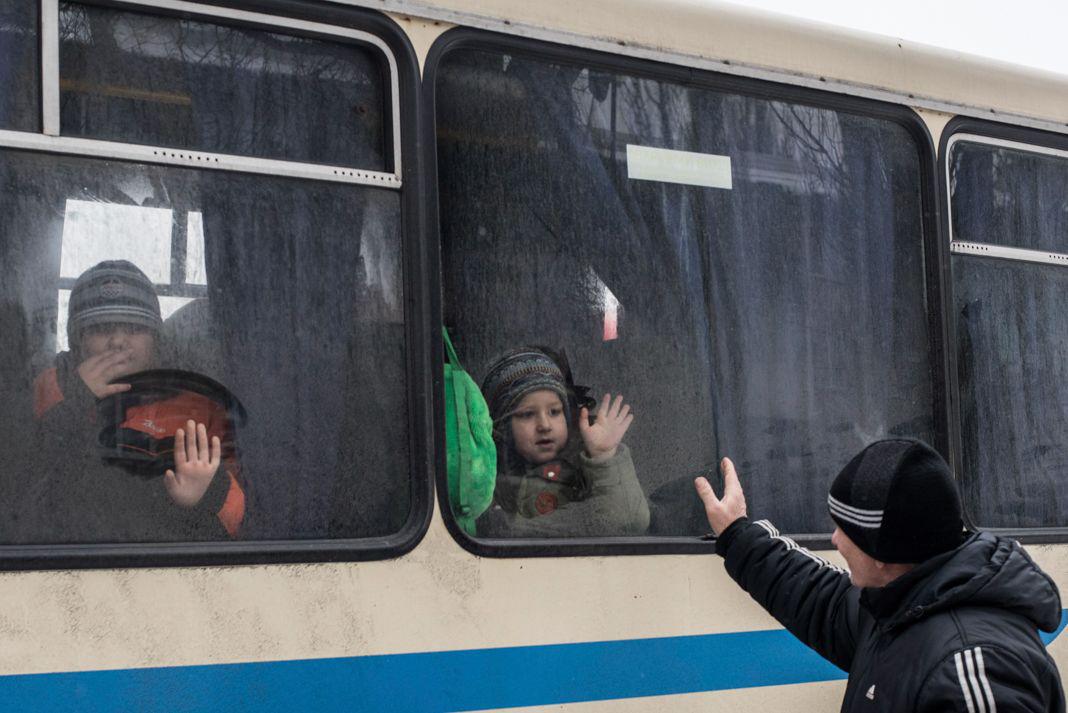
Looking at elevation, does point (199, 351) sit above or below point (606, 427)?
above

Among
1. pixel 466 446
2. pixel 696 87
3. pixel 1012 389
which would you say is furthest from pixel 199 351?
pixel 1012 389

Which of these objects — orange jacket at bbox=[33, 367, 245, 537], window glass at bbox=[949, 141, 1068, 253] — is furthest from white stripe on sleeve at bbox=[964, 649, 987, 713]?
window glass at bbox=[949, 141, 1068, 253]

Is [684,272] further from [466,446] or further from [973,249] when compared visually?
[973,249]

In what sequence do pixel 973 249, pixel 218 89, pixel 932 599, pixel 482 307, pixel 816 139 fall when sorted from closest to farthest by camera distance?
1. pixel 932 599
2. pixel 218 89
3. pixel 482 307
4. pixel 816 139
5. pixel 973 249

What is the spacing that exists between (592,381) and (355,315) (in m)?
0.69

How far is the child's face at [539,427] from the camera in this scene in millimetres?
3322

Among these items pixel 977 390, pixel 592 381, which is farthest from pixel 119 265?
pixel 977 390

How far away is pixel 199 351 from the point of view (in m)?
2.91

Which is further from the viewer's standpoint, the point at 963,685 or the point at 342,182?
the point at 342,182

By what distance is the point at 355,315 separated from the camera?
3098 mm

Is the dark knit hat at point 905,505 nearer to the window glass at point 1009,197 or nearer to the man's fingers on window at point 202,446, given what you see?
the man's fingers on window at point 202,446

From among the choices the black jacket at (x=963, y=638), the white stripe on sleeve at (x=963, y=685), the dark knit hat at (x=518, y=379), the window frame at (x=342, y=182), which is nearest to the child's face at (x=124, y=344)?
the window frame at (x=342, y=182)

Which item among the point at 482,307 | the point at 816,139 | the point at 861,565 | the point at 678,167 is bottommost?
the point at 861,565

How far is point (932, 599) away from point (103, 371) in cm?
172
